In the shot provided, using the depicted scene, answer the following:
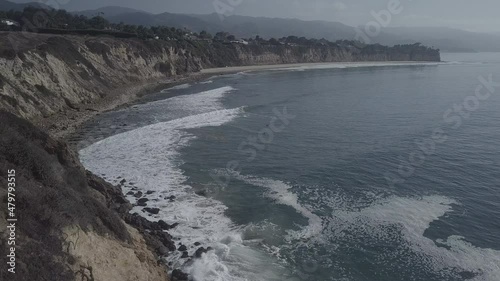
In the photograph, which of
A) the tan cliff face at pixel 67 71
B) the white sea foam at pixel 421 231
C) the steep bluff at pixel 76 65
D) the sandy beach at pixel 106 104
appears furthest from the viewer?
the steep bluff at pixel 76 65

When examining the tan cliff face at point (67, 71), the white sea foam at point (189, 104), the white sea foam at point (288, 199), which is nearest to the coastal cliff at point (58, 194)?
the tan cliff face at point (67, 71)

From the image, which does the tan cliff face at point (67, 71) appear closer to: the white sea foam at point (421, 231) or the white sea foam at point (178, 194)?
the white sea foam at point (178, 194)

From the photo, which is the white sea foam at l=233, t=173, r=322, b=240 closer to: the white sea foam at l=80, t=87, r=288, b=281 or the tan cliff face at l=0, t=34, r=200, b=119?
the white sea foam at l=80, t=87, r=288, b=281

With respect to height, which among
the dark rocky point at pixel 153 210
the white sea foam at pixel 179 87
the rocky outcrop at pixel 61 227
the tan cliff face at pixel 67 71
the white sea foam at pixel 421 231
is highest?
the tan cliff face at pixel 67 71

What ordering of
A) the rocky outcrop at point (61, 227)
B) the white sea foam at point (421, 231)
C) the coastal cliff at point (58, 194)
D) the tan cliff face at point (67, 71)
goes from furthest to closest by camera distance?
the tan cliff face at point (67, 71)
the white sea foam at point (421, 231)
the coastal cliff at point (58, 194)
the rocky outcrop at point (61, 227)

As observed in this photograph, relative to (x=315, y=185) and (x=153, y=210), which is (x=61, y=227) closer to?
(x=153, y=210)

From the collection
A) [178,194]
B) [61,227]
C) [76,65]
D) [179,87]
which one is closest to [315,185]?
[178,194]

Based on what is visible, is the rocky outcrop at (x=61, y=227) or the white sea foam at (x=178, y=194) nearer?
the rocky outcrop at (x=61, y=227)
